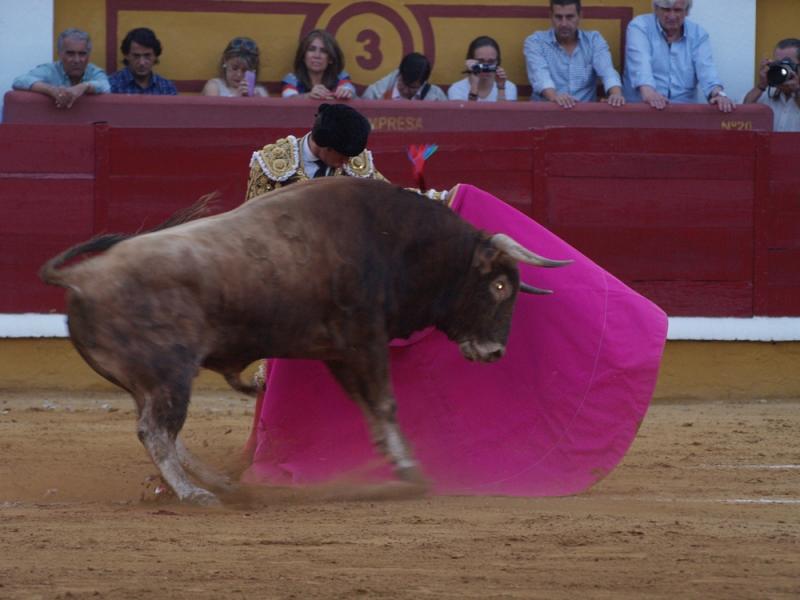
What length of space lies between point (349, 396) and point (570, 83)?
3.82 m

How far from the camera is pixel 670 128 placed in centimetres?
756

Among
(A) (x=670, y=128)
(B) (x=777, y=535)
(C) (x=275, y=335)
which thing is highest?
(A) (x=670, y=128)

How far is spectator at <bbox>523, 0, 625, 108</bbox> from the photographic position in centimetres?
771

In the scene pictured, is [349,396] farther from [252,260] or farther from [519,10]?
[519,10]

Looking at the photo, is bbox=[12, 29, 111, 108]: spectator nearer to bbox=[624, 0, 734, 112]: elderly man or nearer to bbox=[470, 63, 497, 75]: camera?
bbox=[470, 63, 497, 75]: camera

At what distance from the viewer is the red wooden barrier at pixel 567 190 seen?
7.27m

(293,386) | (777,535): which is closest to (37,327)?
(293,386)

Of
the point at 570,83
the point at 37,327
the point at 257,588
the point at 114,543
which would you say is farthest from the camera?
the point at 570,83

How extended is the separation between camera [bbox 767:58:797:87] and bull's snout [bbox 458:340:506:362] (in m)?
3.74

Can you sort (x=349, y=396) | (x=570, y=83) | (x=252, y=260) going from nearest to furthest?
(x=252, y=260)
(x=349, y=396)
(x=570, y=83)

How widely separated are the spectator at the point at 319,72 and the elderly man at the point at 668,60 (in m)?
1.43

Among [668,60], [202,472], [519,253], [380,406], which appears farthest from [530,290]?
[668,60]

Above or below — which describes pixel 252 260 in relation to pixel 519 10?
below

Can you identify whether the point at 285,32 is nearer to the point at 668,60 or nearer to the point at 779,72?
the point at 668,60
